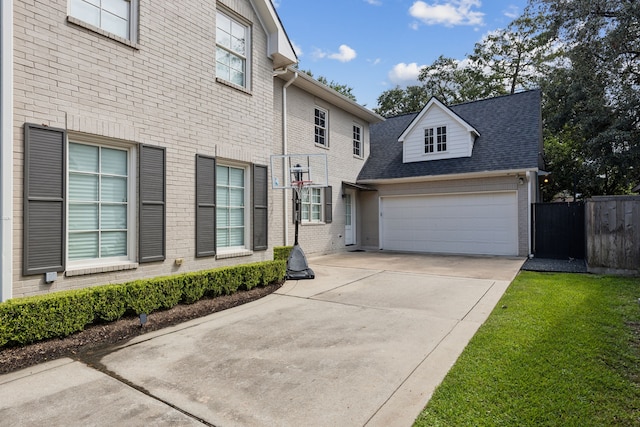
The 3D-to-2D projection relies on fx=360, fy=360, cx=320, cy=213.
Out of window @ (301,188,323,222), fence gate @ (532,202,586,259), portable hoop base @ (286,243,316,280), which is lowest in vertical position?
portable hoop base @ (286,243,316,280)

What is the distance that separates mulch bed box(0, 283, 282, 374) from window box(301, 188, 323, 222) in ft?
19.3

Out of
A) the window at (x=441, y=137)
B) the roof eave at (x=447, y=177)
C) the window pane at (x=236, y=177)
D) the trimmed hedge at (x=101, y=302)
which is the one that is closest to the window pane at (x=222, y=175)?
the window pane at (x=236, y=177)

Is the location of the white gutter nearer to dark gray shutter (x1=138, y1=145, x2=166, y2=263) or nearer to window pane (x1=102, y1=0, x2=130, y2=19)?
window pane (x1=102, y1=0, x2=130, y2=19)

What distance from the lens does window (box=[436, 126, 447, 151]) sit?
46.5 ft

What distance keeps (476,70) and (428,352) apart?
92.9ft

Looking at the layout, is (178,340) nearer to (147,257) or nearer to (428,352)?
(147,257)

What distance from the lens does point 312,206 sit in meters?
12.5

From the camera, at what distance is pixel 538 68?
80.0 feet

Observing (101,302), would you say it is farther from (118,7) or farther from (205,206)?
(118,7)

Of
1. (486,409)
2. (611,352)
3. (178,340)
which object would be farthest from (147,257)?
(611,352)

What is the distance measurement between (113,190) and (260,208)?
10.4ft

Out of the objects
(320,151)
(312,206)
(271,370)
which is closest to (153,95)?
(271,370)

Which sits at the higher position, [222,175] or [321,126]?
[321,126]

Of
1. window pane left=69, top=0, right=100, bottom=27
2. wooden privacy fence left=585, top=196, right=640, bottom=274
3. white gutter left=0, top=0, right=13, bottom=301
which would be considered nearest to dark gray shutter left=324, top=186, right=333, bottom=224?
wooden privacy fence left=585, top=196, right=640, bottom=274
